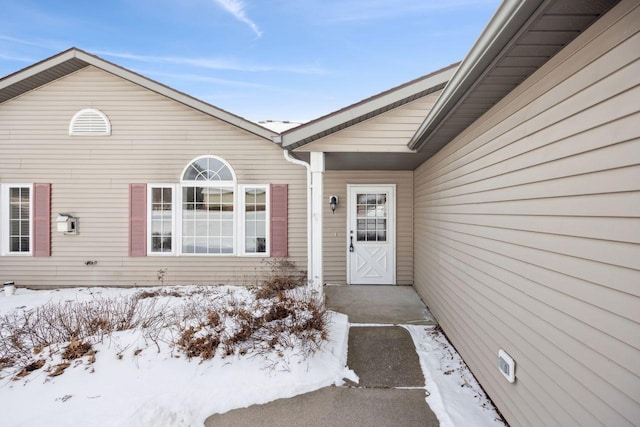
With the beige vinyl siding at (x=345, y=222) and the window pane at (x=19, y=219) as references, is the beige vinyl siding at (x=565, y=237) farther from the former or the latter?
the window pane at (x=19, y=219)

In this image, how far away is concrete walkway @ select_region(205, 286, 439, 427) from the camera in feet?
7.75

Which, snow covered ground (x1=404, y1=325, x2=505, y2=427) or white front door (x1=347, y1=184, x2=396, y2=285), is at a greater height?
white front door (x1=347, y1=184, x2=396, y2=285)

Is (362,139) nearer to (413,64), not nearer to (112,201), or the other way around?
(112,201)

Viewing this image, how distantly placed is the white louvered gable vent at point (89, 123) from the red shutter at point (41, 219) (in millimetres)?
1330

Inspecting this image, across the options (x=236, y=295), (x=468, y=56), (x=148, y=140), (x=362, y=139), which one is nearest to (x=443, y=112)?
(x=468, y=56)

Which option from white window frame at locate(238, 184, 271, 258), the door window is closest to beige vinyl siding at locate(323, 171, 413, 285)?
the door window

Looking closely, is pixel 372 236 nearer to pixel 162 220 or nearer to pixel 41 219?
pixel 162 220

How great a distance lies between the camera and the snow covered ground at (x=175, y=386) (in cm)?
228

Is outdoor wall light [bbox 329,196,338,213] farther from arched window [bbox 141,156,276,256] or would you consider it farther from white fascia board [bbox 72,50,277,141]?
white fascia board [bbox 72,50,277,141]

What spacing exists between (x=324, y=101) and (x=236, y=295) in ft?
43.7

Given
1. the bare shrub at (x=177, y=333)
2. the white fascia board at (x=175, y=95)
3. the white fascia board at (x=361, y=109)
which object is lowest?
the bare shrub at (x=177, y=333)

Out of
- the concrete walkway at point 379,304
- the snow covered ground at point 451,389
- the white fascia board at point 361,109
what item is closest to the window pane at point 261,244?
the concrete walkway at point 379,304

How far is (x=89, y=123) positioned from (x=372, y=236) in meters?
6.43

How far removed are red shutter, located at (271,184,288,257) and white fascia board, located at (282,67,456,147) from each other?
6.29 feet
